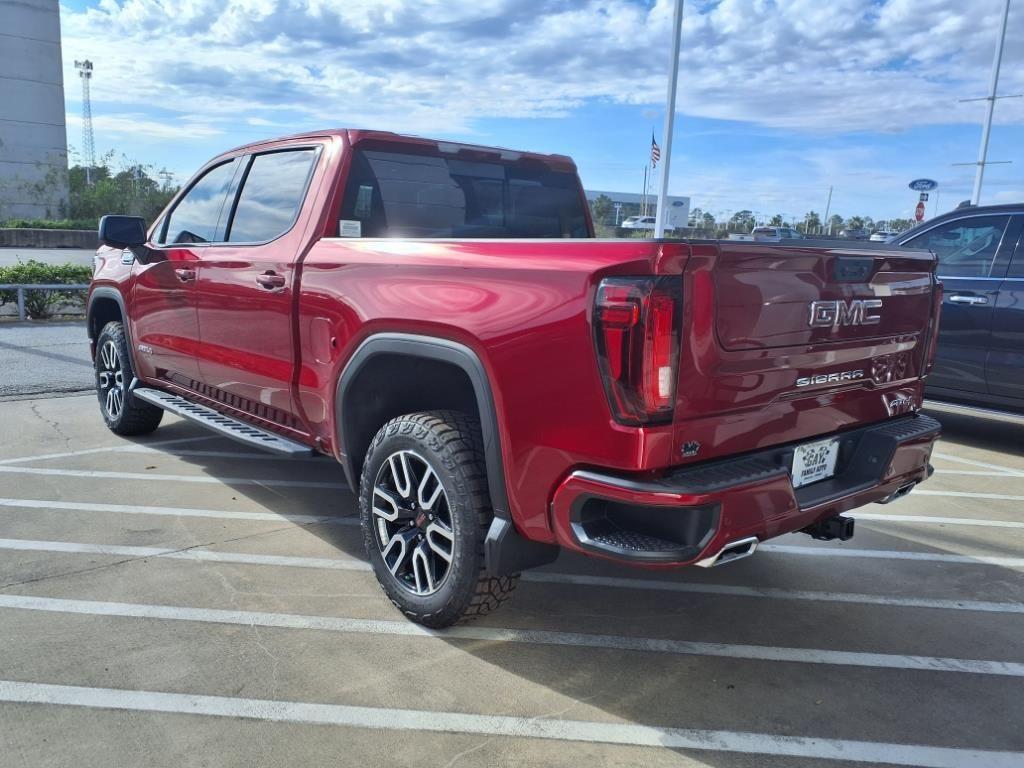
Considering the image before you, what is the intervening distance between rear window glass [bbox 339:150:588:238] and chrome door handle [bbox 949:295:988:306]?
3543 mm

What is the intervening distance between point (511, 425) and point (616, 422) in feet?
1.40

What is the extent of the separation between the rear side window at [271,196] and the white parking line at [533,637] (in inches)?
72.9

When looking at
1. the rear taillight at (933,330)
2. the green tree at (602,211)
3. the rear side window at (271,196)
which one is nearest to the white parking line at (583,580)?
the rear taillight at (933,330)

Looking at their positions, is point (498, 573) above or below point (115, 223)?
below

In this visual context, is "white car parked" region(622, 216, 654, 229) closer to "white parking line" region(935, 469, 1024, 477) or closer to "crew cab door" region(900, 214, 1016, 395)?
"crew cab door" region(900, 214, 1016, 395)

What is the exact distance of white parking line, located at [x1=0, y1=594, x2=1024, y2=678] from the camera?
10.3ft

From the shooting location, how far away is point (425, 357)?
3082 millimetres

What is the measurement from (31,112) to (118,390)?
40.1m

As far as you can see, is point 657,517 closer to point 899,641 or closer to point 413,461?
point 413,461

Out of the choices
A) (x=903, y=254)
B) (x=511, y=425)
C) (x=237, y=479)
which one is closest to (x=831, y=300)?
(x=903, y=254)

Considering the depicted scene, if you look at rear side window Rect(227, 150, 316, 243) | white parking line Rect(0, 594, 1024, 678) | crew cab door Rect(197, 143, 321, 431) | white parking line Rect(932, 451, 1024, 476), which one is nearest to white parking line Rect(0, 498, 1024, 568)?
crew cab door Rect(197, 143, 321, 431)

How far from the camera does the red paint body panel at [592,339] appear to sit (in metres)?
2.47

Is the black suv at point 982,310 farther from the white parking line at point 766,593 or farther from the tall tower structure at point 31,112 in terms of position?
the tall tower structure at point 31,112

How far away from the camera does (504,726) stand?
2.68 m
